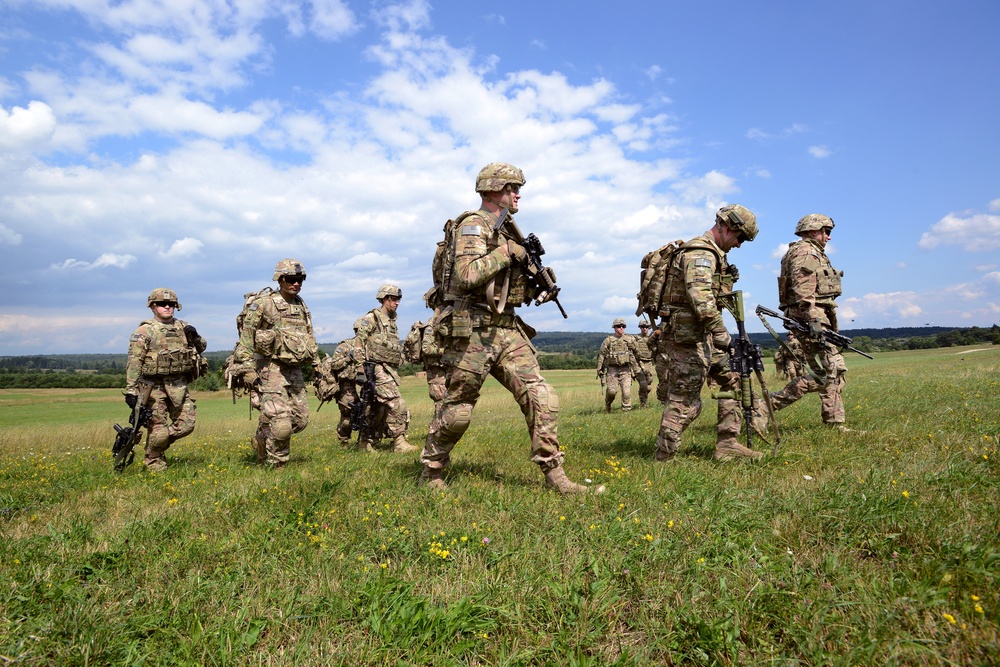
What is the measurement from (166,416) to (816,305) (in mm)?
10180

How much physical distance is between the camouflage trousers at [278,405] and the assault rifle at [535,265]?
4.34 m

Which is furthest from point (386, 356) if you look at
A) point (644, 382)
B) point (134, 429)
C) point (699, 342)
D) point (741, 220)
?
point (644, 382)

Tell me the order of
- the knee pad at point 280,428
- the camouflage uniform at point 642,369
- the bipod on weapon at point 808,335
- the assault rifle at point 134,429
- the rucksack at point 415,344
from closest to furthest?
the bipod on weapon at point 808,335
the knee pad at point 280,428
the assault rifle at point 134,429
the rucksack at point 415,344
the camouflage uniform at point 642,369

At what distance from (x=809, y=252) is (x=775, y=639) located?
6670 millimetres

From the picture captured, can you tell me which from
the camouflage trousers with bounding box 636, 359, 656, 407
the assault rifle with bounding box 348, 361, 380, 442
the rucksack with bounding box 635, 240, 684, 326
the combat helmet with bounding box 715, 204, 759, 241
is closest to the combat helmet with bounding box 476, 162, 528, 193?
the rucksack with bounding box 635, 240, 684, 326

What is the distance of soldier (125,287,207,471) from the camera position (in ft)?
27.7

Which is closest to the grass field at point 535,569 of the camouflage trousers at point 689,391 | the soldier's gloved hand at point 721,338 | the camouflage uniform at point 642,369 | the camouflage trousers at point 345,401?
the camouflage trousers at point 689,391

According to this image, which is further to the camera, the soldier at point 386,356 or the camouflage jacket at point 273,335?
the soldier at point 386,356

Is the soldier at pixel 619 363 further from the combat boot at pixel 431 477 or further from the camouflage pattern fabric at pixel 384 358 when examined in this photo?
the combat boot at pixel 431 477

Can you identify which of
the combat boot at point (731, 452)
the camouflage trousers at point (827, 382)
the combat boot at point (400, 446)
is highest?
the camouflage trousers at point (827, 382)

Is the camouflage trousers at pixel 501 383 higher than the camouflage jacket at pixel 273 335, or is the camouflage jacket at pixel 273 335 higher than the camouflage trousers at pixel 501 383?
the camouflage jacket at pixel 273 335

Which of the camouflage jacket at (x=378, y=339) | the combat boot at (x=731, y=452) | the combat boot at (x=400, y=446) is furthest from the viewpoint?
the camouflage jacket at (x=378, y=339)

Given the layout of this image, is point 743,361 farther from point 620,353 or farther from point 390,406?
point 620,353

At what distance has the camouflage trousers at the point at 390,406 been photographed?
34.2 feet
